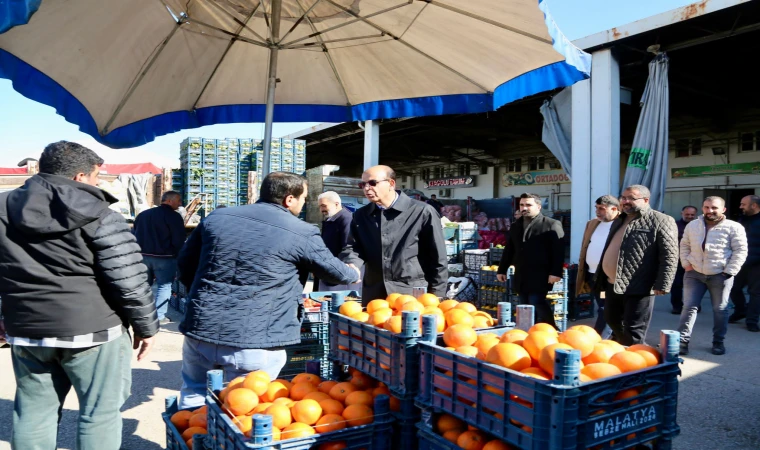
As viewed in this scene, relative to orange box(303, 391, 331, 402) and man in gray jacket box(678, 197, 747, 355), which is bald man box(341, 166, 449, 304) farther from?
man in gray jacket box(678, 197, 747, 355)

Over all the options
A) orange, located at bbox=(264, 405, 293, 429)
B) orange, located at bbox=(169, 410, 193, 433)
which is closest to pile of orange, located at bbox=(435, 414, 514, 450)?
orange, located at bbox=(264, 405, 293, 429)

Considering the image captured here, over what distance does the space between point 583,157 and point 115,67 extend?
8.97 meters

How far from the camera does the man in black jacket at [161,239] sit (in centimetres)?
745

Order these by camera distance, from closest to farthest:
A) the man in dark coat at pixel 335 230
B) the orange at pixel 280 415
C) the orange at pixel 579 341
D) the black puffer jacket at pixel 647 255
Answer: the orange at pixel 579 341, the orange at pixel 280 415, the black puffer jacket at pixel 647 255, the man in dark coat at pixel 335 230

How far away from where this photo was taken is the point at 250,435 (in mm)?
2127

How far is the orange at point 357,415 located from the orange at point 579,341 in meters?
0.90

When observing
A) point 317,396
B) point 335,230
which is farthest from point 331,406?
point 335,230

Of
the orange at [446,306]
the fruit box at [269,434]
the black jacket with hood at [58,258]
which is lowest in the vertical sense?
the fruit box at [269,434]

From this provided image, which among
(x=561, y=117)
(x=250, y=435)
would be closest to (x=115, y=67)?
(x=250, y=435)

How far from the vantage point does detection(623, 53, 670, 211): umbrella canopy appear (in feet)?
31.9

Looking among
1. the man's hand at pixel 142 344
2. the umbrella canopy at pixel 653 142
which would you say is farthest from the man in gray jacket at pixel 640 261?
the umbrella canopy at pixel 653 142

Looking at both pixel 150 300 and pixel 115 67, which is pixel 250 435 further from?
pixel 115 67

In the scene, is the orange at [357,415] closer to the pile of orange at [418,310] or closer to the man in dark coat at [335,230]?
the pile of orange at [418,310]

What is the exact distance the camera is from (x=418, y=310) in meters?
2.69
